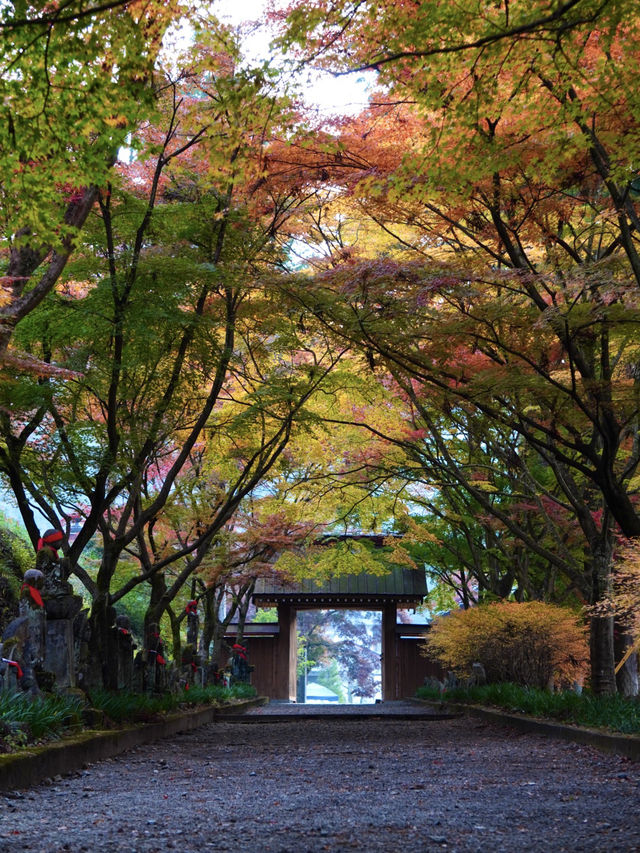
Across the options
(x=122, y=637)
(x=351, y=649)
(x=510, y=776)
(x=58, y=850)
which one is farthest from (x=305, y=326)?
(x=351, y=649)

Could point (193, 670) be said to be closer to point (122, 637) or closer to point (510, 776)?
point (122, 637)

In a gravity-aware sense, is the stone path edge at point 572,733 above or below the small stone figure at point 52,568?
below

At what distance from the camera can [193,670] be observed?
16672 mm

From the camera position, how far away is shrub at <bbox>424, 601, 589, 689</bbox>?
502 inches

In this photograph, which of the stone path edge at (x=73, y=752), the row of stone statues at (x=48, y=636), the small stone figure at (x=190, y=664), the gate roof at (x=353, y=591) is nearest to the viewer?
the stone path edge at (x=73, y=752)

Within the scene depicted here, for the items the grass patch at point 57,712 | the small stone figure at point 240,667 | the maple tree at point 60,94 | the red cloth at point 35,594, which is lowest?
the small stone figure at point 240,667

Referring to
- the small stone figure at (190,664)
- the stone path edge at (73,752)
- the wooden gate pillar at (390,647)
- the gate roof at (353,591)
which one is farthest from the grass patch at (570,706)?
the wooden gate pillar at (390,647)

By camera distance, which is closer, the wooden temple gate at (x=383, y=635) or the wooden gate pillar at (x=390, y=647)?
the wooden temple gate at (x=383, y=635)

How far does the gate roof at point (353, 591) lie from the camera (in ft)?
86.8

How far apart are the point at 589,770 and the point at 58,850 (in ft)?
15.4

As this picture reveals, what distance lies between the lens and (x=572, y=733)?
8.95 m

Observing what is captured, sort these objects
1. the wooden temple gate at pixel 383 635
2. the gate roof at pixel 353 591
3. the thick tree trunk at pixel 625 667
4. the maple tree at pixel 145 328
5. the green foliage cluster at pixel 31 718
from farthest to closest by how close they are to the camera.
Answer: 1. the wooden temple gate at pixel 383 635
2. the gate roof at pixel 353 591
3. the thick tree trunk at pixel 625 667
4. the maple tree at pixel 145 328
5. the green foliage cluster at pixel 31 718

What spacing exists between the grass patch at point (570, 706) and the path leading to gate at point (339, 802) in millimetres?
431

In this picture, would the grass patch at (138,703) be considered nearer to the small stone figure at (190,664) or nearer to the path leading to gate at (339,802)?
the path leading to gate at (339,802)
